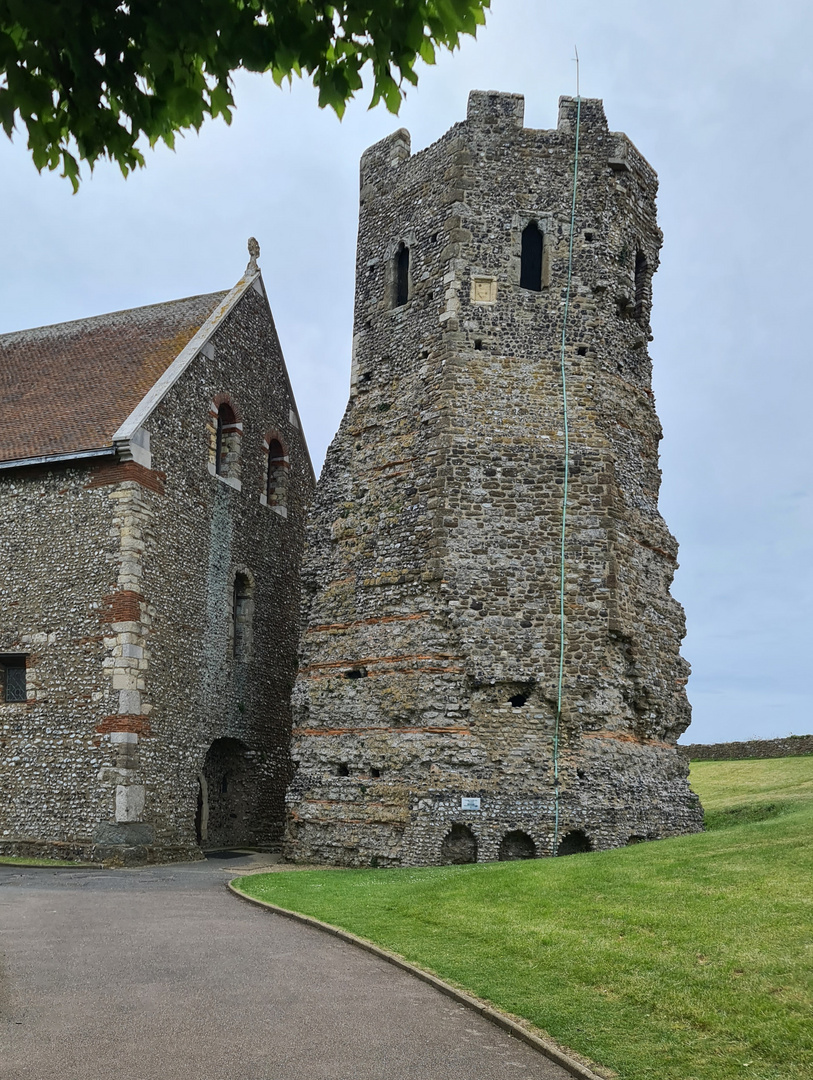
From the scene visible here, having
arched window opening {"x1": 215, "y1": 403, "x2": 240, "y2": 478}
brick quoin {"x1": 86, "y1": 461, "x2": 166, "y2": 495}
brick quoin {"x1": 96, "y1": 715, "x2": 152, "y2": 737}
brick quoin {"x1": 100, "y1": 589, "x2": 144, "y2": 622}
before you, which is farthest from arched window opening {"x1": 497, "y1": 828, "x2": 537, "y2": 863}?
arched window opening {"x1": 215, "y1": 403, "x2": 240, "y2": 478}

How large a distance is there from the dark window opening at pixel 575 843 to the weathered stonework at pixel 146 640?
7585 millimetres

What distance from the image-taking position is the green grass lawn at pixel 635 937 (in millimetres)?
6473

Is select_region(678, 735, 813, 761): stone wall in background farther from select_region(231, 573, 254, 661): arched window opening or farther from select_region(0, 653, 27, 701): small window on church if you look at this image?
select_region(0, 653, 27, 701): small window on church

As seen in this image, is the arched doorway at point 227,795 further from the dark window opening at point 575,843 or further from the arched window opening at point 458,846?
the dark window opening at point 575,843

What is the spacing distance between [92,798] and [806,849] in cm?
1214

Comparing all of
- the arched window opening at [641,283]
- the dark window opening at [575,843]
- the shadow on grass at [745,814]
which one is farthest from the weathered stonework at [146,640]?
the shadow on grass at [745,814]

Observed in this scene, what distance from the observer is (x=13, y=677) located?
19172mm

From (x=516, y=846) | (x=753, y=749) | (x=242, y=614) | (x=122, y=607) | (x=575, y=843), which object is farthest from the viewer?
(x=753, y=749)

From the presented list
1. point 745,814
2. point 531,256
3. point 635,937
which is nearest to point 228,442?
point 531,256

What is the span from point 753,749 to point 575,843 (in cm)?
1487

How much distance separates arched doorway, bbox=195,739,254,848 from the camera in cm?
2142

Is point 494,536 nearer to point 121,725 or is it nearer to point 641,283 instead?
point 641,283

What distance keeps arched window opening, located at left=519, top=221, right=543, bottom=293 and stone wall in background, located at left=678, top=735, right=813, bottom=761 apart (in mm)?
13057

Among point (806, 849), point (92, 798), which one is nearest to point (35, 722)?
point (92, 798)
